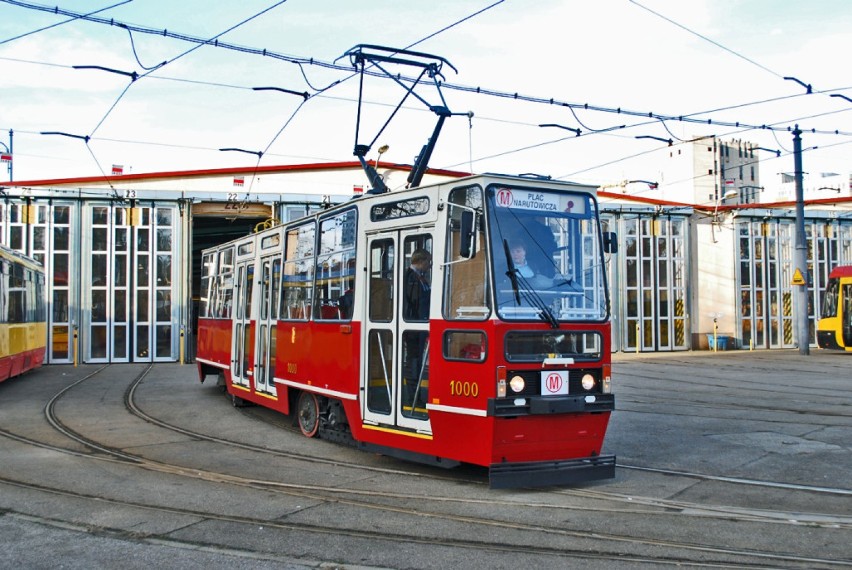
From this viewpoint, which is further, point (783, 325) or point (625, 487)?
point (783, 325)

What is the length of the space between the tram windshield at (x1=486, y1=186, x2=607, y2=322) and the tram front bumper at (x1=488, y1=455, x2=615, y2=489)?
4.30 feet

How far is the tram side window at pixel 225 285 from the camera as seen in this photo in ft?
47.8

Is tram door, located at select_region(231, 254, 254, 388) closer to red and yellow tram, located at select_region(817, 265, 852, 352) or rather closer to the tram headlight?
the tram headlight

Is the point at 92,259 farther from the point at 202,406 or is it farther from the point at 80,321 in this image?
the point at 202,406

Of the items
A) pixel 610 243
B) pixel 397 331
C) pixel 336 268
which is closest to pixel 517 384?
pixel 397 331

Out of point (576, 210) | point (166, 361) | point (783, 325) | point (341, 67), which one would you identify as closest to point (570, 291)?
point (576, 210)

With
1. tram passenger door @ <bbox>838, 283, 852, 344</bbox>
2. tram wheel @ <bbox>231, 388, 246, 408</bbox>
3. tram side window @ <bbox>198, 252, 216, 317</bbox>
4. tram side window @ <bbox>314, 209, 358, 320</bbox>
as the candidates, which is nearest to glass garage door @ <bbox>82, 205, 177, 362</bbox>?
tram side window @ <bbox>198, 252, 216, 317</bbox>

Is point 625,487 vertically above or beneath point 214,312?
beneath

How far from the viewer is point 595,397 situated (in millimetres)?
7629

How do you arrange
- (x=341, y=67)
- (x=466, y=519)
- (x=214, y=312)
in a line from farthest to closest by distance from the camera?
(x=214, y=312), (x=341, y=67), (x=466, y=519)

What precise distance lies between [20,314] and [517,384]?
16.3m

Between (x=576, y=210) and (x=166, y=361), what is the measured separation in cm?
2340

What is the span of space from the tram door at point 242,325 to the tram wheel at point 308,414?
2.28 meters

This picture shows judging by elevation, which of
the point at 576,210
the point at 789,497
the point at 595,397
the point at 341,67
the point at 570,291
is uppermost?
the point at 341,67
